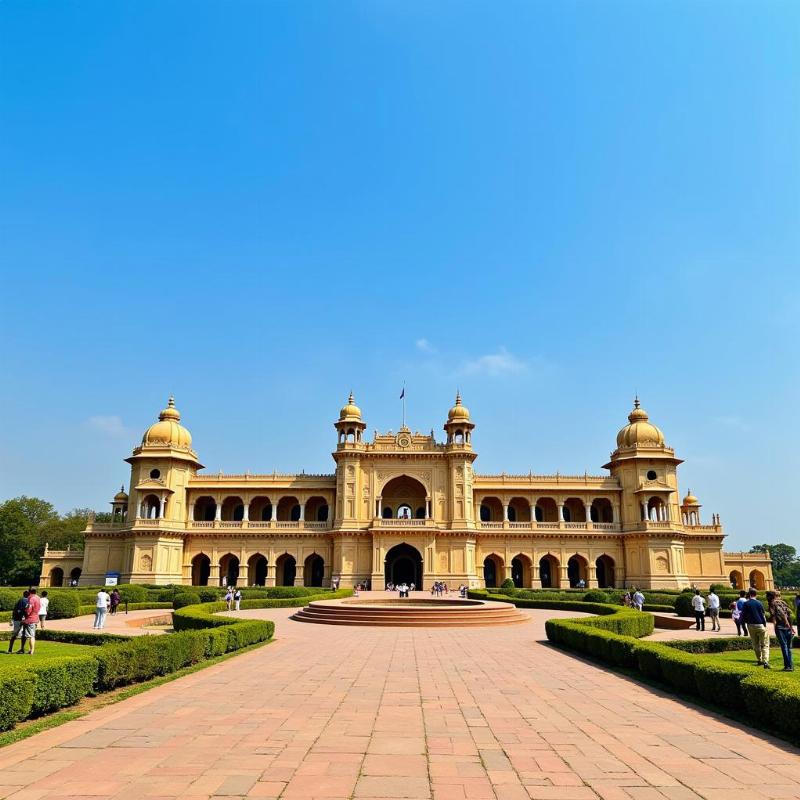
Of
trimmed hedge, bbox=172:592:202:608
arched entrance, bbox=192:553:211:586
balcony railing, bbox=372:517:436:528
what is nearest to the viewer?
trimmed hedge, bbox=172:592:202:608

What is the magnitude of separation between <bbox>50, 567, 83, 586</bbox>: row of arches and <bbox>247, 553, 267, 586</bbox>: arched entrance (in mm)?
12978

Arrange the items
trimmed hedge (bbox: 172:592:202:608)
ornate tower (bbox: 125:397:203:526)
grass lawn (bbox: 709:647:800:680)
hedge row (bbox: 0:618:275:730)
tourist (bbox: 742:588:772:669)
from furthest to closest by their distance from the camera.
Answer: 1. ornate tower (bbox: 125:397:203:526)
2. trimmed hedge (bbox: 172:592:202:608)
3. grass lawn (bbox: 709:647:800:680)
4. tourist (bbox: 742:588:772:669)
5. hedge row (bbox: 0:618:275:730)

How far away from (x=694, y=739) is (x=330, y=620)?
16.7m

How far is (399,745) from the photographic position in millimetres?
7406

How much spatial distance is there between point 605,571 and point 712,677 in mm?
43041

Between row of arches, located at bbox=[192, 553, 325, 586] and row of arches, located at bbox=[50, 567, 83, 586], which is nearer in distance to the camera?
row of arches, located at bbox=[192, 553, 325, 586]

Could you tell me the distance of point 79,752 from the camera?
709 centimetres

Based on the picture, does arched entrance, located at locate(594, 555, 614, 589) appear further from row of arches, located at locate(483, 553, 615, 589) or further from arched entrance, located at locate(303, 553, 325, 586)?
arched entrance, located at locate(303, 553, 325, 586)

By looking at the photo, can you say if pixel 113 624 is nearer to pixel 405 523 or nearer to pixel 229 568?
pixel 405 523

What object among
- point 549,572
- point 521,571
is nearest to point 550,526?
point 549,572

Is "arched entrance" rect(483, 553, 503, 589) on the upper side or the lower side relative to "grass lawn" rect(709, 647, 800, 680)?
upper

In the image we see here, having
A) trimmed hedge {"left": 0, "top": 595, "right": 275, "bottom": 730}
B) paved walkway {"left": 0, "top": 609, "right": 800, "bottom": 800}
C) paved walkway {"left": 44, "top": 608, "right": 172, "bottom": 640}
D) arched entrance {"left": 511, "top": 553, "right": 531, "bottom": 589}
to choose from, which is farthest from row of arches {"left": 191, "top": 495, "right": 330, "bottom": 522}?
paved walkway {"left": 0, "top": 609, "right": 800, "bottom": 800}

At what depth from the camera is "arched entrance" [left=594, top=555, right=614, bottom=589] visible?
49.5 m

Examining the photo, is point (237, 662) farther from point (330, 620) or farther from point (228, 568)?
point (228, 568)
